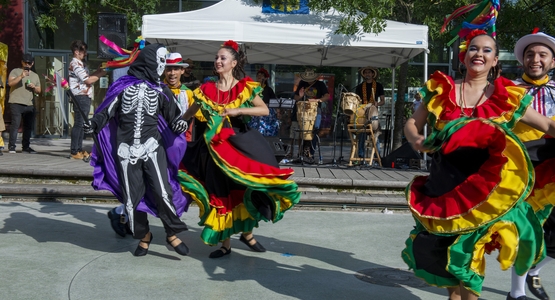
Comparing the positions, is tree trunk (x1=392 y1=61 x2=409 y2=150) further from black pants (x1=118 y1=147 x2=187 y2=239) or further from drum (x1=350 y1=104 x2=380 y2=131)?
black pants (x1=118 y1=147 x2=187 y2=239)

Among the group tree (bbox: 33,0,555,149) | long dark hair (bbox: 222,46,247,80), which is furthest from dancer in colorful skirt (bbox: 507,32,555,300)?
tree (bbox: 33,0,555,149)

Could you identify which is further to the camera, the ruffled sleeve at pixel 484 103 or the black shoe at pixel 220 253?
A: the black shoe at pixel 220 253

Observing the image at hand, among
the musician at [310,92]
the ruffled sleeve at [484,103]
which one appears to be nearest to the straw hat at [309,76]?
the musician at [310,92]

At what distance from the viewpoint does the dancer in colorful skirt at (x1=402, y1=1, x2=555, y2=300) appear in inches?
131

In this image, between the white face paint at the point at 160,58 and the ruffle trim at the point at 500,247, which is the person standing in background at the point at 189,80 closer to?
the white face paint at the point at 160,58

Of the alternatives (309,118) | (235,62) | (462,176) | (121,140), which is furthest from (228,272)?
(309,118)

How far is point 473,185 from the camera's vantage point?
11.0 feet

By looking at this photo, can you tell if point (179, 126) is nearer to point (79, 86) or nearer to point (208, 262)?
point (208, 262)

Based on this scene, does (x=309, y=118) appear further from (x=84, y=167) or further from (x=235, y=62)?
(x=235, y=62)

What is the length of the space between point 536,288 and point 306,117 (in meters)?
7.71

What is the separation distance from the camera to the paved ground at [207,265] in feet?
14.6

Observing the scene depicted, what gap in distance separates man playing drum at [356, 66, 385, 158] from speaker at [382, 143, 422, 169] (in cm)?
53

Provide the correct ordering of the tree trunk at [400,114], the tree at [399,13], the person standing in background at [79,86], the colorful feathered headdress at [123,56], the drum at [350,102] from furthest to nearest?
the tree trunk at [400,114]
the drum at [350,102]
the tree at [399,13]
the person standing in background at [79,86]
the colorful feathered headdress at [123,56]

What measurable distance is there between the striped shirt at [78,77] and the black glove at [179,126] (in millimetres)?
4517
